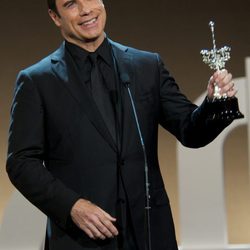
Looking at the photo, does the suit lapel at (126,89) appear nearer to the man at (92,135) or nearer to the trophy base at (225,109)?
the man at (92,135)

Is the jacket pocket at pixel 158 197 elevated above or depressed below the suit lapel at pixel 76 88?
below

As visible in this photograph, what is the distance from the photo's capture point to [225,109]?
1.30m

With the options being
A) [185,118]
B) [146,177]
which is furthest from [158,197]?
[185,118]

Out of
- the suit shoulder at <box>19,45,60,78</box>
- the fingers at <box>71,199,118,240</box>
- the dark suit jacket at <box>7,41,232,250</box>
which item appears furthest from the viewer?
the suit shoulder at <box>19,45,60,78</box>

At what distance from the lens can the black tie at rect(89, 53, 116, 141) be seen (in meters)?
1.41

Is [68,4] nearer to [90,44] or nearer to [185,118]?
[90,44]

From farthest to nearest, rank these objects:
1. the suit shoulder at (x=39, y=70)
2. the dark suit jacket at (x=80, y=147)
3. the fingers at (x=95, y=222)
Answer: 1. the suit shoulder at (x=39, y=70)
2. the dark suit jacket at (x=80, y=147)
3. the fingers at (x=95, y=222)

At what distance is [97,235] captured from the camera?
50.0 inches

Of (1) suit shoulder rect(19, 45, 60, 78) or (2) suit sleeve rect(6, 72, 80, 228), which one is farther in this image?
(1) suit shoulder rect(19, 45, 60, 78)

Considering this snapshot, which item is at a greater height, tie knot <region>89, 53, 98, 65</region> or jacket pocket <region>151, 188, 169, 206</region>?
tie knot <region>89, 53, 98, 65</region>

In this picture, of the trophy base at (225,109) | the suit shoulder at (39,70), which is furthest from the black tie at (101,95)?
the trophy base at (225,109)

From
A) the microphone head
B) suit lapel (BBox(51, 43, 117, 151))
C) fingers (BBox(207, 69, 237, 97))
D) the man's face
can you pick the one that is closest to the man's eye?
the man's face

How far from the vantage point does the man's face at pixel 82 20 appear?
1.44 metres

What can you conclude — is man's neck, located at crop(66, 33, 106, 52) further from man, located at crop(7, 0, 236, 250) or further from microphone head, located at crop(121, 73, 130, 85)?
microphone head, located at crop(121, 73, 130, 85)
